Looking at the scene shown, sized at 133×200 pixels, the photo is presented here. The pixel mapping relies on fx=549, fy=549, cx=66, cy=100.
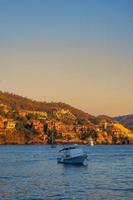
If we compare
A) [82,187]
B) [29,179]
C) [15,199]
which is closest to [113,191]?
[82,187]

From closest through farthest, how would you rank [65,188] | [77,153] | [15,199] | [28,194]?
[15,199] → [28,194] → [65,188] → [77,153]

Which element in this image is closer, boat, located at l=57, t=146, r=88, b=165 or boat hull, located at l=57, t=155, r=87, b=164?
boat hull, located at l=57, t=155, r=87, b=164

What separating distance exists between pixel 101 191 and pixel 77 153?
51938mm

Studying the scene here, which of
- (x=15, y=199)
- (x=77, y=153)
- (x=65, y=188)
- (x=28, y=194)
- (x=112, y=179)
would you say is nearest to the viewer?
(x=15, y=199)

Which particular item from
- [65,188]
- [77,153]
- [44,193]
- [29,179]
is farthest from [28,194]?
[77,153]

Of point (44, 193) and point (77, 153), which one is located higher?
point (77, 153)

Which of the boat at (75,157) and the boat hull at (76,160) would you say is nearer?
the boat hull at (76,160)

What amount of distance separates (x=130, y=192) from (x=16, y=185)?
48.5 feet

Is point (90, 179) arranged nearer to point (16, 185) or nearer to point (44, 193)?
point (16, 185)

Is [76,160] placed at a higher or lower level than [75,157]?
lower

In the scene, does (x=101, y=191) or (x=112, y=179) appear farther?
(x=112, y=179)

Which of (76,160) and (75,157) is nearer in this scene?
(76,160)

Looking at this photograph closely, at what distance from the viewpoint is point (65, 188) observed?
6256 cm

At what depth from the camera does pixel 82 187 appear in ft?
208
